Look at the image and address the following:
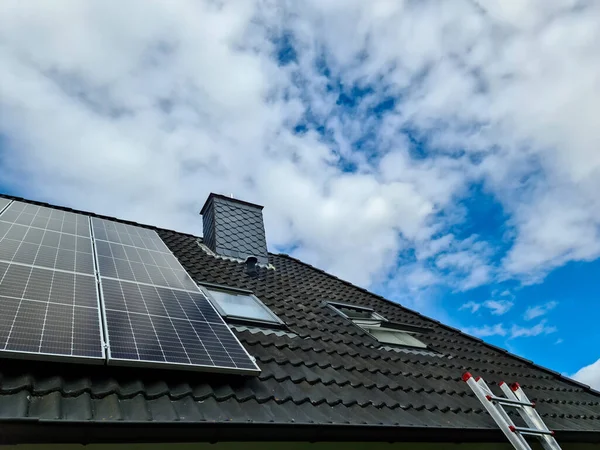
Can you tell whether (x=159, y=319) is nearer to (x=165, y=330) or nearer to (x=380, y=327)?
(x=165, y=330)

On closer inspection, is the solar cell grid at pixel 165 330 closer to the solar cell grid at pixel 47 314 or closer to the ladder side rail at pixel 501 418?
the solar cell grid at pixel 47 314

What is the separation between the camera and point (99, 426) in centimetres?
227

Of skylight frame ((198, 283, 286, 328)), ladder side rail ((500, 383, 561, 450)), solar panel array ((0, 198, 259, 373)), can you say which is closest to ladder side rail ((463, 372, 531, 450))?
ladder side rail ((500, 383, 561, 450))

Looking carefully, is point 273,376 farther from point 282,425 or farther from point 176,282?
point 176,282

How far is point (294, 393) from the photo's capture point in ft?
11.4

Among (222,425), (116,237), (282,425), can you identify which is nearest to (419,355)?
(282,425)

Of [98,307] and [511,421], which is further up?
[98,307]

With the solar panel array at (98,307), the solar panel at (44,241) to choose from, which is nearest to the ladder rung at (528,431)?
the solar panel array at (98,307)

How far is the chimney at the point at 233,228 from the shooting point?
835cm

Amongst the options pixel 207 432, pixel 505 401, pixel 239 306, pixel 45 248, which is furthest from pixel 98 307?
pixel 505 401

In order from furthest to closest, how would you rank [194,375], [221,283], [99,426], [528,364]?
[528,364] < [221,283] < [194,375] < [99,426]

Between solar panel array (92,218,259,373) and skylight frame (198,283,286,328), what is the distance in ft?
1.71

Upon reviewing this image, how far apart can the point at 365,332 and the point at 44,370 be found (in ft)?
14.9

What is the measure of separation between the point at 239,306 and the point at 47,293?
2703mm
